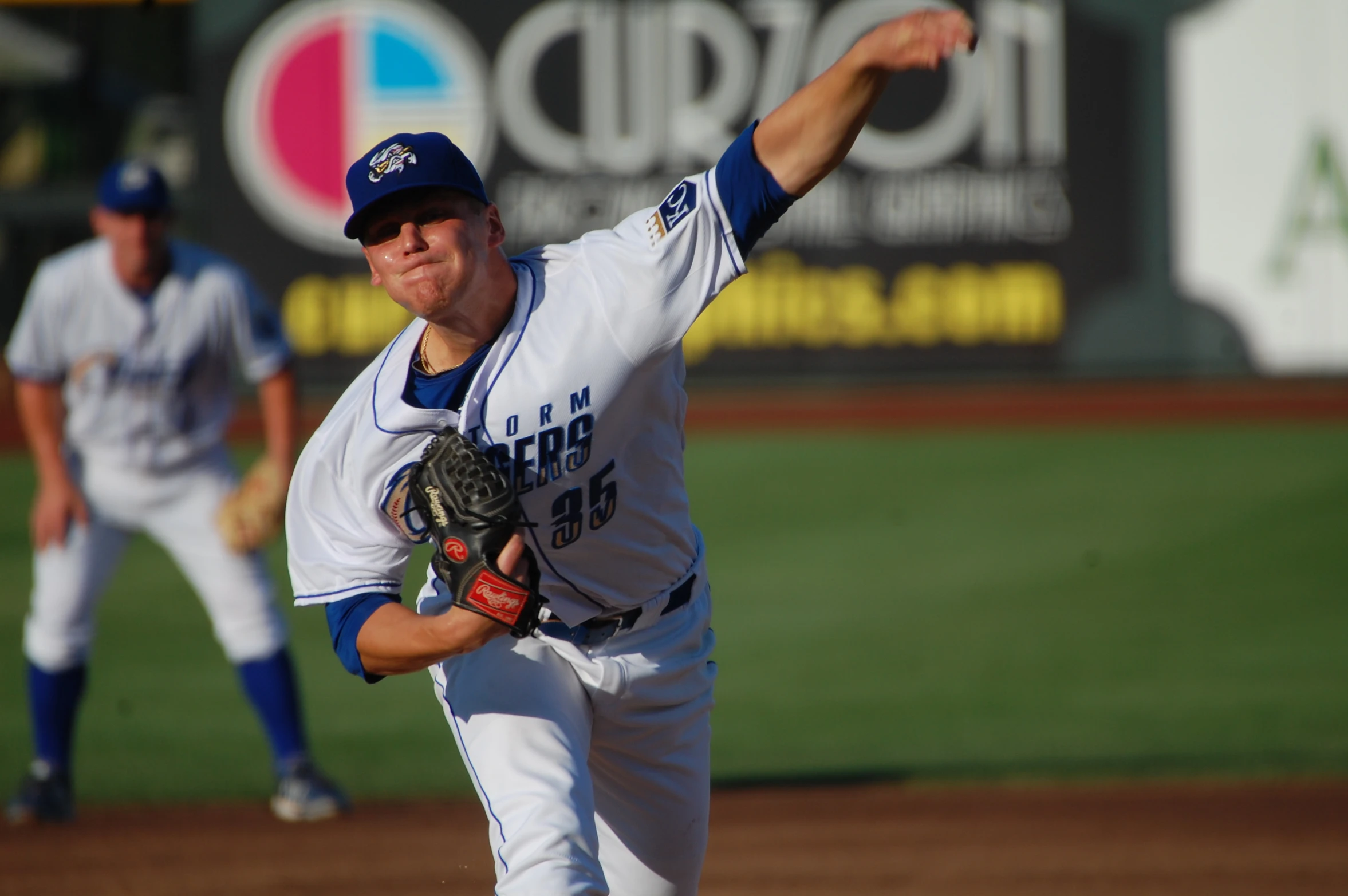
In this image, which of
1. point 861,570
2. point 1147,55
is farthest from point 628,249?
point 1147,55

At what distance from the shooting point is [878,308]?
15688 millimetres

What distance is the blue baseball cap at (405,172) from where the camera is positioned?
9.36 feet

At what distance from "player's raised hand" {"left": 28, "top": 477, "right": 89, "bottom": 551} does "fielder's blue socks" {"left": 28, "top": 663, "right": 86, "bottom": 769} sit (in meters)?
0.47

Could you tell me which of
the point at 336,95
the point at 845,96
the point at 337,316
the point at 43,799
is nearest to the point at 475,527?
the point at 845,96

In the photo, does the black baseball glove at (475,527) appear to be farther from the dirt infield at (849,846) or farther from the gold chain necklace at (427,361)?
the dirt infield at (849,846)

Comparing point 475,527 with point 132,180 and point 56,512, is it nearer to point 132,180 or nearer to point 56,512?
point 132,180

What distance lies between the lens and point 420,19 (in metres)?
16.0

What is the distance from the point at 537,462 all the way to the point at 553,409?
118 mm

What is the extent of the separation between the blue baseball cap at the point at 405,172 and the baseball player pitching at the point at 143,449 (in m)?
2.89

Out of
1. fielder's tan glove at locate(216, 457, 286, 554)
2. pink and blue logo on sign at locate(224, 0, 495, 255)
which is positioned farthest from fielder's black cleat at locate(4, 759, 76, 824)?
pink and blue logo on sign at locate(224, 0, 495, 255)

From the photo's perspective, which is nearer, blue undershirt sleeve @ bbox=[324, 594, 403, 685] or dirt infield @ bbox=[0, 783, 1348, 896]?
blue undershirt sleeve @ bbox=[324, 594, 403, 685]

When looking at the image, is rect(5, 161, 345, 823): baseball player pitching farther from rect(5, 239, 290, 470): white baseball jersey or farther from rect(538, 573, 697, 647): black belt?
rect(538, 573, 697, 647): black belt

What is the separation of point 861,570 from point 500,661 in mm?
6731

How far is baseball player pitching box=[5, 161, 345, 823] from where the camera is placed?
18.6ft
